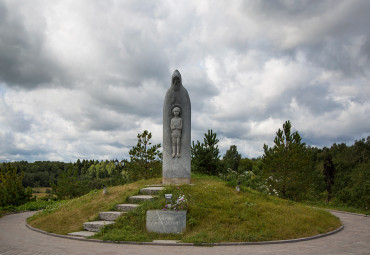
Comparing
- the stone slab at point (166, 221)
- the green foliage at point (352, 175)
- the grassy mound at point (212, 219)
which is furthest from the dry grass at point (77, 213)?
the green foliage at point (352, 175)

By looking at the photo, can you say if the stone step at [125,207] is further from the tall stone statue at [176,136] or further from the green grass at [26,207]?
the green grass at [26,207]

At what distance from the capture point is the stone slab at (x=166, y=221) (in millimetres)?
8258

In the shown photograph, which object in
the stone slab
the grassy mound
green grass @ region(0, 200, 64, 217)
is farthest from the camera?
green grass @ region(0, 200, 64, 217)

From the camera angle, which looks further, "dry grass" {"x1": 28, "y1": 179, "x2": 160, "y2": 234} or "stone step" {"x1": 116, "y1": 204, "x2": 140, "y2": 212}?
"stone step" {"x1": 116, "y1": 204, "x2": 140, "y2": 212}

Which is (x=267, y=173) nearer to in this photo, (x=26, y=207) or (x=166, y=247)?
(x=166, y=247)

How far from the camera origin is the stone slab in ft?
27.1

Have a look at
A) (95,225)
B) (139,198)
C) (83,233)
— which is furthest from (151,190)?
(83,233)

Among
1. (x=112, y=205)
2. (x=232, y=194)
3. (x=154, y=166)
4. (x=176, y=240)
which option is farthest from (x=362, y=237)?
(x=154, y=166)

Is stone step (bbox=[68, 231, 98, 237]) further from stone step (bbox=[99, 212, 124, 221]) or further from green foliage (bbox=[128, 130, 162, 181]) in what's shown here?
green foliage (bbox=[128, 130, 162, 181])

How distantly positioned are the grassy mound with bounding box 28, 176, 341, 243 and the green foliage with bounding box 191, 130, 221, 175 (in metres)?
7.09

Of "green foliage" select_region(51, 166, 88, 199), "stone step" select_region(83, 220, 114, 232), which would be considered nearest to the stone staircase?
"stone step" select_region(83, 220, 114, 232)

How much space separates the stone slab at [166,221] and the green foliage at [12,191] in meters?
11.3

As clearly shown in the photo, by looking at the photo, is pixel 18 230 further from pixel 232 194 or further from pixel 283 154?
Answer: pixel 283 154

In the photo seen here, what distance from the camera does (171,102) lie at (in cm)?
1332
